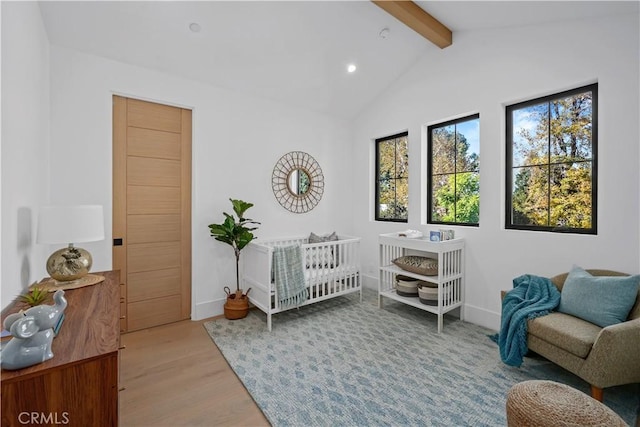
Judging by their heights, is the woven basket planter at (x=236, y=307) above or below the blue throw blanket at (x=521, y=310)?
below

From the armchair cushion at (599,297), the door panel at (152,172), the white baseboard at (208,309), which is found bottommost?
the white baseboard at (208,309)

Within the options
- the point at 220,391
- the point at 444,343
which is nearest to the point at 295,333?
the point at 220,391

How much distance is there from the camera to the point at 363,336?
2.69 m

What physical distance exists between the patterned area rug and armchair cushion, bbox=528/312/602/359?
14.7 inches

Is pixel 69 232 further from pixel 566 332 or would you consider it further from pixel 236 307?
pixel 566 332

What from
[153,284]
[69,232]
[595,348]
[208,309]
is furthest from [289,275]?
[595,348]

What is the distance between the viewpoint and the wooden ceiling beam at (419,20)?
7.94ft

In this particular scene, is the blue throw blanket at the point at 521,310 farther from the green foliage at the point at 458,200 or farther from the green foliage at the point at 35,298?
the green foliage at the point at 35,298

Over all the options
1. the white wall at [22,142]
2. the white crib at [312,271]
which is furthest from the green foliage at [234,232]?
the white wall at [22,142]

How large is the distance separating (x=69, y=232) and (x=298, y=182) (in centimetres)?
255

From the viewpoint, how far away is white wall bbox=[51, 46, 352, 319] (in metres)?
2.48

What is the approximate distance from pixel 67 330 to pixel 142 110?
238 cm

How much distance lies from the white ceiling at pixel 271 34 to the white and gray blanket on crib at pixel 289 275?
6.37 ft

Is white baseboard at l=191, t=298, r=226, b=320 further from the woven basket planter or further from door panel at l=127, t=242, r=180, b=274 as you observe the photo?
door panel at l=127, t=242, r=180, b=274
